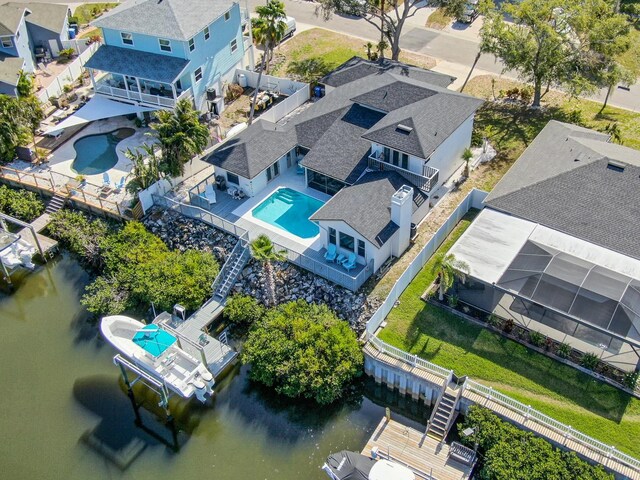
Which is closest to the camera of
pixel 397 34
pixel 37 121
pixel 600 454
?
pixel 600 454

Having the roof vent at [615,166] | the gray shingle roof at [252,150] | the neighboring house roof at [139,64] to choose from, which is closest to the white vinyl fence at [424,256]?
Answer: the roof vent at [615,166]

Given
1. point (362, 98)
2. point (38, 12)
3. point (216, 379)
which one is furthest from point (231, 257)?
point (38, 12)

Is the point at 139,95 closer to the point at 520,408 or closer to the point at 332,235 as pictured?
the point at 332,235

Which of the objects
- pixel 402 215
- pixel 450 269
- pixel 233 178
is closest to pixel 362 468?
pixel 450 269

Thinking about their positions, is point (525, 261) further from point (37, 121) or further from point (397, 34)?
point (37, 121)

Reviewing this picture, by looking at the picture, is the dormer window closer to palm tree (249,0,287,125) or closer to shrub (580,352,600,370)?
palm tree (249,0,287,125)

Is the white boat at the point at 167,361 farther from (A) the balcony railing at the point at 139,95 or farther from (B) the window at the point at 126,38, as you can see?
(B) the window at the point at 126,38

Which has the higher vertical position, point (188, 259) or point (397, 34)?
point (397, 34)
